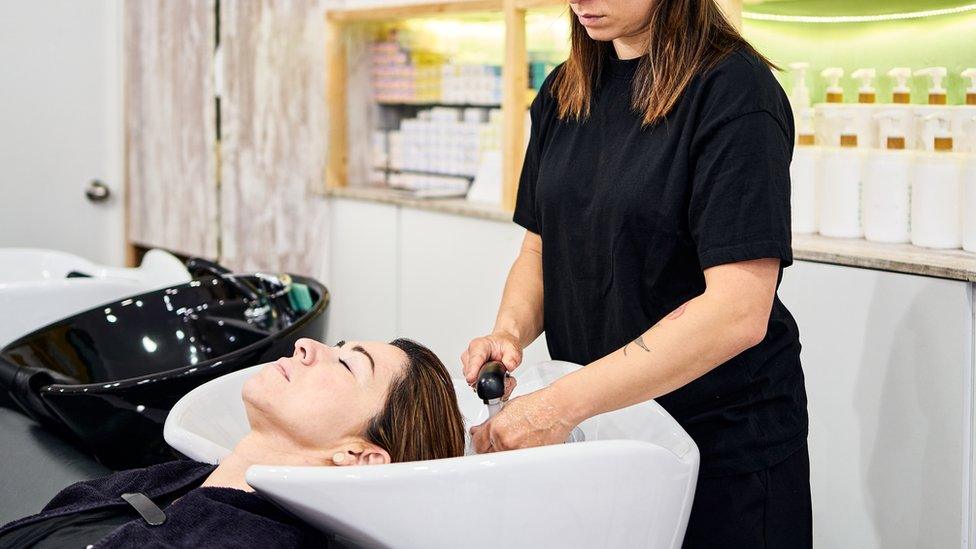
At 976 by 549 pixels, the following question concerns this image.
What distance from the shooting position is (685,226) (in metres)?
1.22

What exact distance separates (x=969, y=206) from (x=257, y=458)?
154cm

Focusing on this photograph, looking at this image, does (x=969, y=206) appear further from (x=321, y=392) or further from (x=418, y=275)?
(x=418, y=275)

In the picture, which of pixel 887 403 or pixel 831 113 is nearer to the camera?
pixel 887 403

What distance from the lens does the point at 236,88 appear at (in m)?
3.87

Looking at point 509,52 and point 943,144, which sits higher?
point 509,52

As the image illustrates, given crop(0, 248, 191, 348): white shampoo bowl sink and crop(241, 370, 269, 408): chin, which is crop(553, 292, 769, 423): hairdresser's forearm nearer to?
crop(241, 370, 269, 408): chin

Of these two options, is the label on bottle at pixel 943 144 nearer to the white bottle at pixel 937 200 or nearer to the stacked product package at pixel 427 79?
the white bottle at pixel 937 200

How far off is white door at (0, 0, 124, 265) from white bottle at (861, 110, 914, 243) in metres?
3.04

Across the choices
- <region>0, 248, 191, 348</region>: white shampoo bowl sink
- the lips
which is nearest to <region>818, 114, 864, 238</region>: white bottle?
the lips

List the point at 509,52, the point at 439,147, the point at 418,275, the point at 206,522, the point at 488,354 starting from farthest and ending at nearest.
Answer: the point at 439,147 → the point at 418,275 → the point at 509,52 → the point at 488,354 → the point at 206,522

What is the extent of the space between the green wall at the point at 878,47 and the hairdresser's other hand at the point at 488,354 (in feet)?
3.73

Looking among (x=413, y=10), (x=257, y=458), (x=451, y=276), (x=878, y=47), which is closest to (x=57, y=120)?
(x=413, y=10)

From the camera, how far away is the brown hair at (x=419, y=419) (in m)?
1.24

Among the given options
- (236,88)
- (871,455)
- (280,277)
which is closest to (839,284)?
(871,455)
